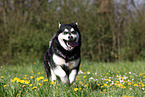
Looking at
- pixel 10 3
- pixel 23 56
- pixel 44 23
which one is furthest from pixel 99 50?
pixel 10 3

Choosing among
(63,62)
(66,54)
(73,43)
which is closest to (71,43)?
(73,43)

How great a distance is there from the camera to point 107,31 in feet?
28.3

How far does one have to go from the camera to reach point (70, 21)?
819cm

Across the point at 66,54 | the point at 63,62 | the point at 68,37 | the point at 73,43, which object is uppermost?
the point at 68,37

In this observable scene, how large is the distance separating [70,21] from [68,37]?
485 centimetres

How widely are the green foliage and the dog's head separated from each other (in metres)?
4.61

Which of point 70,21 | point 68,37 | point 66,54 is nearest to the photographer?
point 68,37

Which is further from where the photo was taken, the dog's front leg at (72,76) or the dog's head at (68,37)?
the dog's front leg at (72,76)

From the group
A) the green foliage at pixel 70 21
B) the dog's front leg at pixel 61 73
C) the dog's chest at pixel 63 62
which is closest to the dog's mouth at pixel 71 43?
the dog's chest at pixel 63 62

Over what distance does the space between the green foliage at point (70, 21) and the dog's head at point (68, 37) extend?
461 centimetres

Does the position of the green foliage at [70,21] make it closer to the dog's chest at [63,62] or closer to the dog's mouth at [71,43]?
the dog's chest at [63,62]

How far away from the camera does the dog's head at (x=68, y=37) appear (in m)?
3.45

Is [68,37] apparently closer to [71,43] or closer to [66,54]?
[71,43]

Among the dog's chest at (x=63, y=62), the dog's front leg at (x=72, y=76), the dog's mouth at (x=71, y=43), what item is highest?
the dog's mouth at (x=71, y=43)
